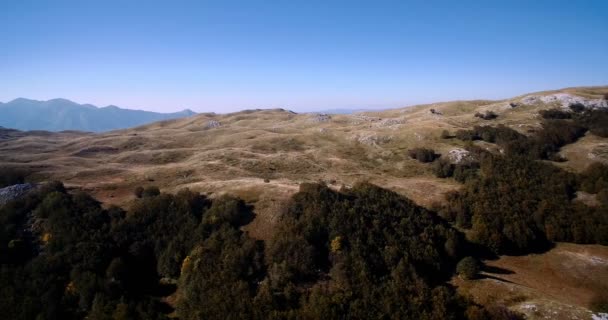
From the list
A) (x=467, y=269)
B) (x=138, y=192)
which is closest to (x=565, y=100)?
(x=467, y=269)

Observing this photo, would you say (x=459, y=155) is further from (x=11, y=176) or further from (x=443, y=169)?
(x=11, y=176)

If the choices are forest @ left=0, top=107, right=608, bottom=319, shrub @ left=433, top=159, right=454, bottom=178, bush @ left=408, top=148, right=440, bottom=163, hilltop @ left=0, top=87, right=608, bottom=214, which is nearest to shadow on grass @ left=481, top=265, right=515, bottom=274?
forest @ left=0, top=107, right=608, bottom=319

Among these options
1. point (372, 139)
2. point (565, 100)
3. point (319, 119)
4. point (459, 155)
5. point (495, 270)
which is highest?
point (565, 100)

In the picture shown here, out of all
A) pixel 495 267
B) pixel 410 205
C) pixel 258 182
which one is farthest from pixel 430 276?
pixel 258 182

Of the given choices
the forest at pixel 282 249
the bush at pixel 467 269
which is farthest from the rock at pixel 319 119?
the bush at pixel 467 269

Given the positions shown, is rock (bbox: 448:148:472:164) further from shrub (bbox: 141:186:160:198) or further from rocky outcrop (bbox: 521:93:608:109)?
shrub (bbox: 141:186:160:198)

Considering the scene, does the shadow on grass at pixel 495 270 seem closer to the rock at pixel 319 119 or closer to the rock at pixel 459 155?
the rock at pixel 459 155

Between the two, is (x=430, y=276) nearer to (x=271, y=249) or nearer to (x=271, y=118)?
(x=271, y=249)
